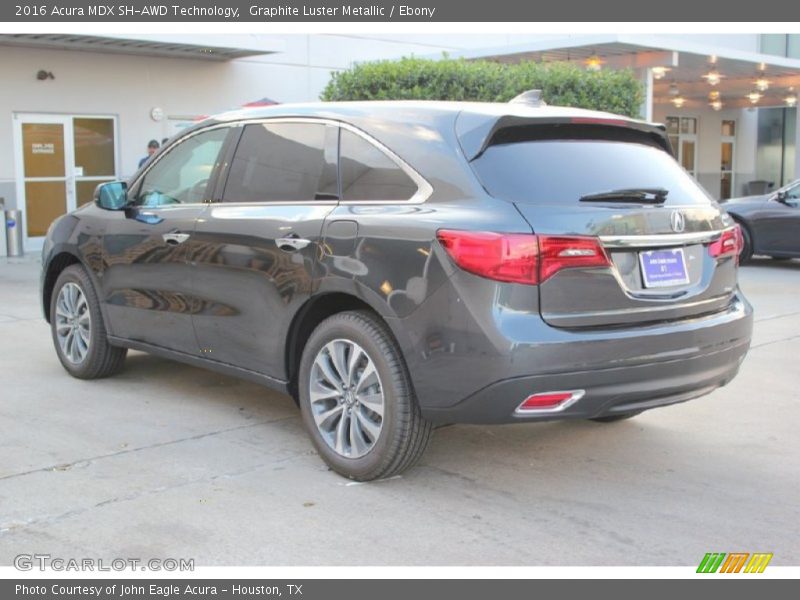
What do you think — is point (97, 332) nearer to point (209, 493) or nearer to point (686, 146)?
point (209, 493)

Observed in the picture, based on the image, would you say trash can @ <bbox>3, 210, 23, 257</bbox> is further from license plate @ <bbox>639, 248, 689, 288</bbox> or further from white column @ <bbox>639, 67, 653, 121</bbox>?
license plate @ <bbox>639, 248, 689, 288</bbox>

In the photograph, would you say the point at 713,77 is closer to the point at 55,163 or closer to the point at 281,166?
the point at 55,163

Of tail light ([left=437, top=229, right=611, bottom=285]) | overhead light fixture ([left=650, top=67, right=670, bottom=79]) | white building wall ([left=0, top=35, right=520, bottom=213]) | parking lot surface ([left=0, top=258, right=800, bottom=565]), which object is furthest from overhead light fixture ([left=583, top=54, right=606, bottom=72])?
tail light ([left=437, top=229, right=611, bottom=285])

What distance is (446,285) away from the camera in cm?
421

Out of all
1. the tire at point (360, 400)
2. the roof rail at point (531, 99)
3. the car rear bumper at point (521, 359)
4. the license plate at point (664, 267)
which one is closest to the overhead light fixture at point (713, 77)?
the roof rail at point (531, 99)

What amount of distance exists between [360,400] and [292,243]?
0.89m

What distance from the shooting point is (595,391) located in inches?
166

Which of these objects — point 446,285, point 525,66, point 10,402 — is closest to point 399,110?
point 446,285

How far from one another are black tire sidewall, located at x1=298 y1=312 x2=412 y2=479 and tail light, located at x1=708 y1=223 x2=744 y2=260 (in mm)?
1632

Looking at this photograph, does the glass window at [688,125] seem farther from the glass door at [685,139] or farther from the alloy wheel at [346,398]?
the alloy wheel at [346,398]

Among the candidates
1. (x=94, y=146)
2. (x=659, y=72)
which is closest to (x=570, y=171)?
(x=94, y=146)

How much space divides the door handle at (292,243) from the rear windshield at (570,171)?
995 millimetres

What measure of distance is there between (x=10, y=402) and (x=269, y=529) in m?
2.84
